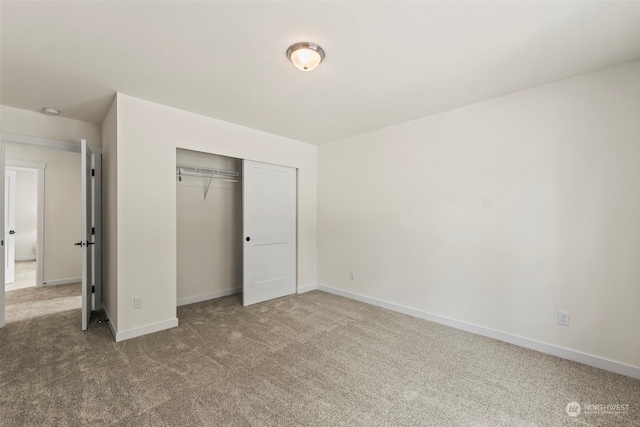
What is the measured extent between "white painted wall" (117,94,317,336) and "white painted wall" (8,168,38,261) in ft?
17.9

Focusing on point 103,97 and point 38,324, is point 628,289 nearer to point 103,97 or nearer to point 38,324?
point 103,97

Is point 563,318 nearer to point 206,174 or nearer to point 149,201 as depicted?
point 149,201

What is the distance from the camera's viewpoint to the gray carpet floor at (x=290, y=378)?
70.2 inches

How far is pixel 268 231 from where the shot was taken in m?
4.21

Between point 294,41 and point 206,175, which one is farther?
point 206,175

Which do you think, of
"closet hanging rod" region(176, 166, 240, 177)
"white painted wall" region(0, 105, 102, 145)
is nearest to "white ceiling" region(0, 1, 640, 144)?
"white painted wall" region(0, 105, 102, 145)

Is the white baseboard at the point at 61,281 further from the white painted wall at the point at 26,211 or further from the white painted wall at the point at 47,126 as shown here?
the white painted wall at the point at 47,126

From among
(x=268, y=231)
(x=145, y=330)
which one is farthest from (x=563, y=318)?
(x=145, y=330)

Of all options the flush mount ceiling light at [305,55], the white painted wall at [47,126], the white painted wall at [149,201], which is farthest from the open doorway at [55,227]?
the flush mount ceiling light at [305,55]

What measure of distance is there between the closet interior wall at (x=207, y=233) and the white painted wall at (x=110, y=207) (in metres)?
0.81

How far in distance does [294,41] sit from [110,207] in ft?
8.85

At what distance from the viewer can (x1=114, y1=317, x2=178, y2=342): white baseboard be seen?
2802mm

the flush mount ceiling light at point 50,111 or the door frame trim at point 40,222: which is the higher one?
the flush mount ceiling light at point 50,111

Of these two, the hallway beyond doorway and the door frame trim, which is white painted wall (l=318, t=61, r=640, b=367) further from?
the hallway beyond doorway
